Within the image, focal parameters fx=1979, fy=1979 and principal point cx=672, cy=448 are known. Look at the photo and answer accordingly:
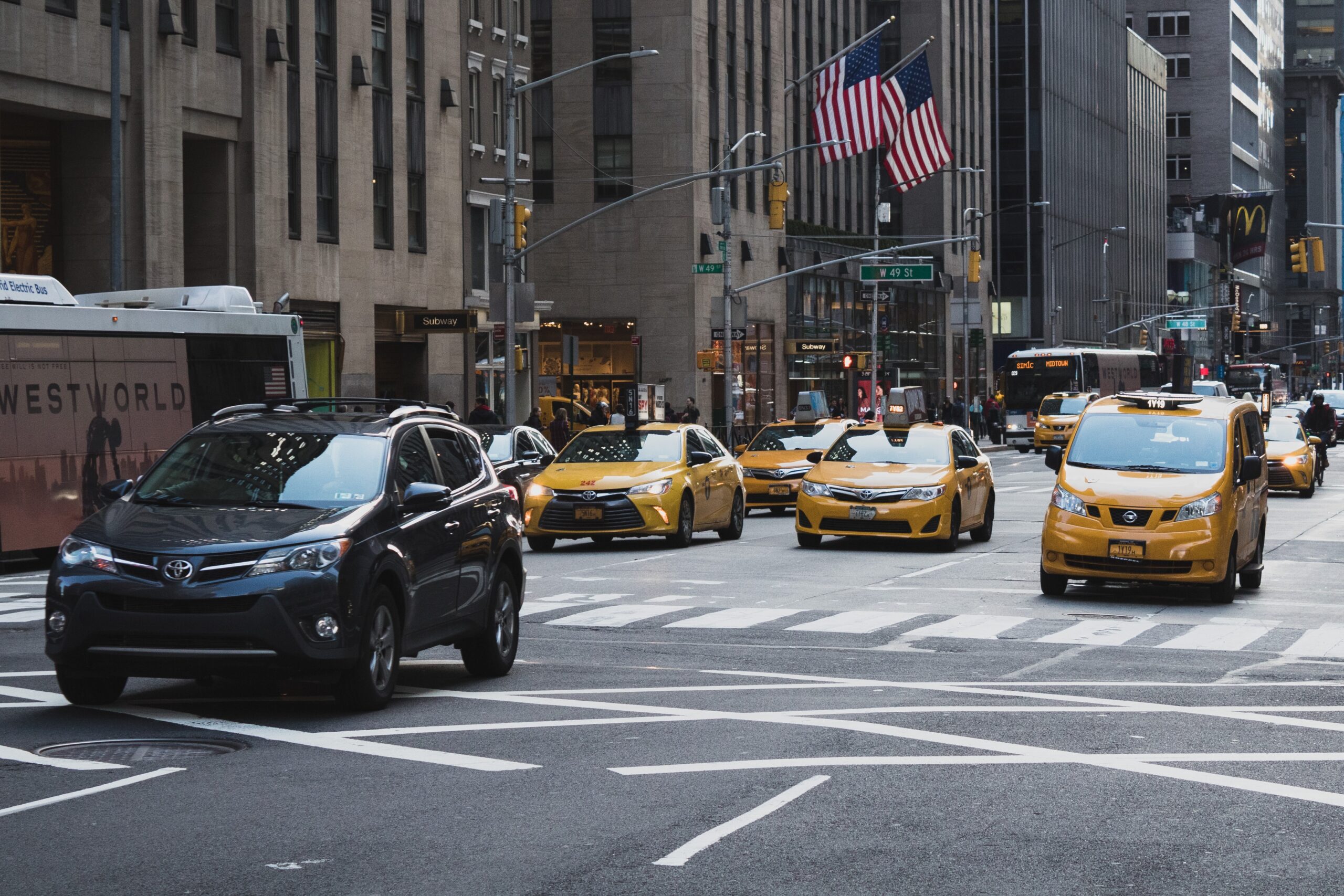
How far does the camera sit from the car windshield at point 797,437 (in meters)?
33.5

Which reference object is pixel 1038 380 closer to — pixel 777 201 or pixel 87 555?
pixel 777 201

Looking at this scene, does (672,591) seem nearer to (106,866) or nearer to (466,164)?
(106,866)

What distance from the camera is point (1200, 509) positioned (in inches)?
724

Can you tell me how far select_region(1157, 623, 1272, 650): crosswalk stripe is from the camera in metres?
15.2

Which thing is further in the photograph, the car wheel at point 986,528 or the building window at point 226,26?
the building window at point 226,26

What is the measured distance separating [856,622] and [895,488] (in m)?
8.10

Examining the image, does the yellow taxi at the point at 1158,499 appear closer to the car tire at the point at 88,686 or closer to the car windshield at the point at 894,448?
the car windshield at the point at 894,448

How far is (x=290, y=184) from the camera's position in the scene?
1652 inches

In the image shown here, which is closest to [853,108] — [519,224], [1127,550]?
[519,224]

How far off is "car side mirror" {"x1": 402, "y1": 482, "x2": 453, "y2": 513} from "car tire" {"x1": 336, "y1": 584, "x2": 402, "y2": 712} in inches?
21.3

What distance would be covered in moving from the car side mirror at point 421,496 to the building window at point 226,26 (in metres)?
29.9

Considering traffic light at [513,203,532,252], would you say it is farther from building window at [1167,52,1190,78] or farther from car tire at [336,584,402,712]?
building window at [1167,52,1190,78]

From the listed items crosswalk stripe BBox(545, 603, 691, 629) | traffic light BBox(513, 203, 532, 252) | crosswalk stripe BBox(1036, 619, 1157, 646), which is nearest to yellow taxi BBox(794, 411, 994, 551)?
crosswalk stripe BBox(545, 603, 691, 629)

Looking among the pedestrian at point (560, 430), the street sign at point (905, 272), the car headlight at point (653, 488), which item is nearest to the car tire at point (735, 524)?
the car headlight at point (653, 488)
